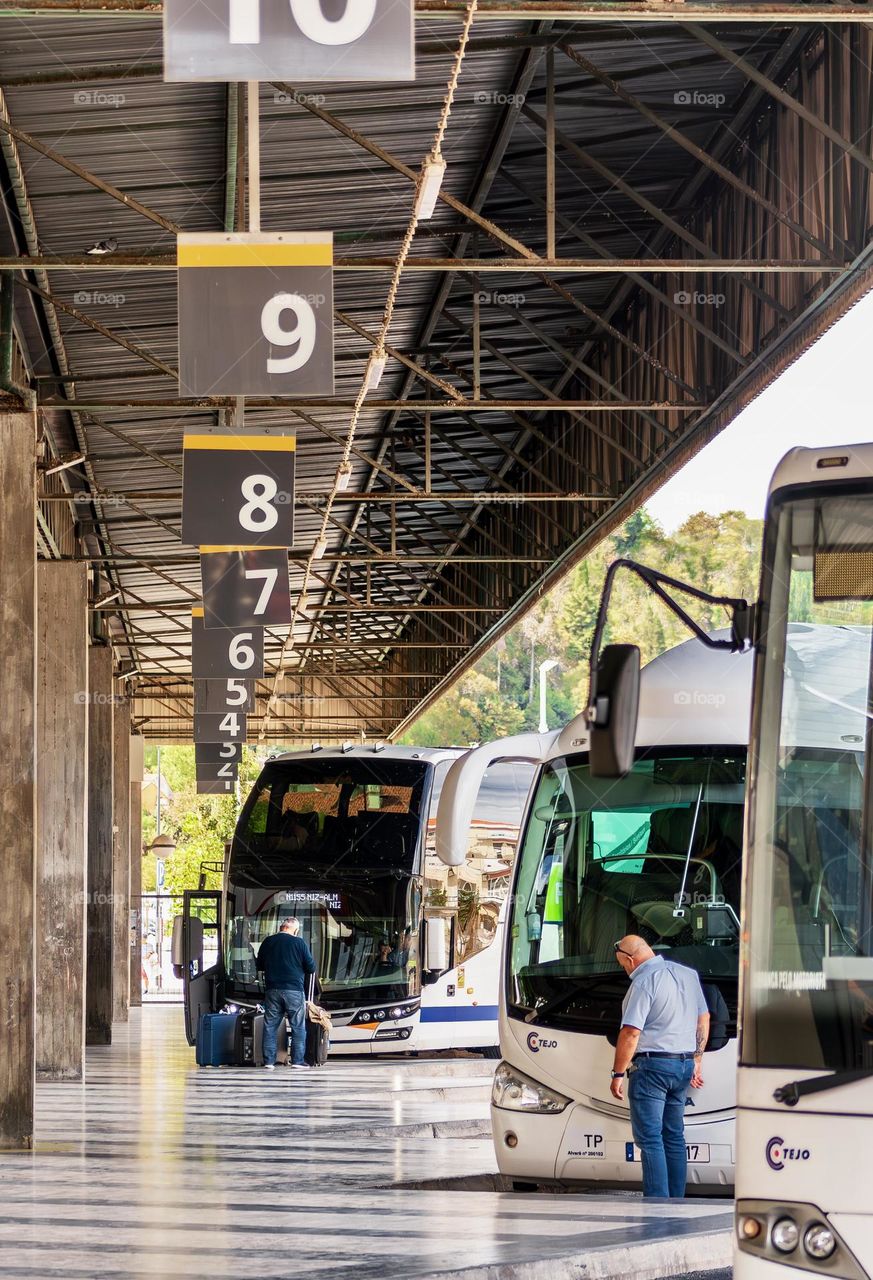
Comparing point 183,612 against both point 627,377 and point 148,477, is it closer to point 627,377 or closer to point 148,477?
point 148,477

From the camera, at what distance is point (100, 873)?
28.4 m

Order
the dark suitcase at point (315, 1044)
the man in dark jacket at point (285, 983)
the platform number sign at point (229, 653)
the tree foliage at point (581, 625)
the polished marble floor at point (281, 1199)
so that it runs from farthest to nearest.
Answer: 1. the tree foliage at point (581, 625)
2. the dark suitcase at point (315, 1044)
3. the man in dark jacket at point (285, 983)
4. the platform number sign at point (229, 653)
5. the polished marble floor at point (281, 1199)

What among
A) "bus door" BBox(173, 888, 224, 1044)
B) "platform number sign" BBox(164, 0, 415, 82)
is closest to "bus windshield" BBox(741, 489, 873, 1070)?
"platform number sign" BBox(164, 0, 415, 82)

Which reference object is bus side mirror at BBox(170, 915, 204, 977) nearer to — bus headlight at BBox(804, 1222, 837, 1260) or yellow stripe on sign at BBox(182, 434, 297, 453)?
yellow stripe on sign at BBox(182, 434, 297, 453)

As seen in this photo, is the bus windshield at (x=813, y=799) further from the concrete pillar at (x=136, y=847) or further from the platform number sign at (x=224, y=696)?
the concrete pillar at (x=136, y=847)

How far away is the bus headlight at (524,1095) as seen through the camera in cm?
1055

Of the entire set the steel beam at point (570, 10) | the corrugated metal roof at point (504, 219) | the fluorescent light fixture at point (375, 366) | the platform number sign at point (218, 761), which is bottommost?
the platform number sign at point (218, 761)

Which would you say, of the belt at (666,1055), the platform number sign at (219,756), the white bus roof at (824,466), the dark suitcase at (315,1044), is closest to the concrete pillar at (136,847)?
the platform number sign at (219,756)

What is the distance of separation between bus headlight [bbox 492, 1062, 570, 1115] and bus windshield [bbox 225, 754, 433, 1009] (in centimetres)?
1309

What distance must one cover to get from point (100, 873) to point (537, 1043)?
737 inches

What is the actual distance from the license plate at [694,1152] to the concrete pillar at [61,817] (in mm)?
11512

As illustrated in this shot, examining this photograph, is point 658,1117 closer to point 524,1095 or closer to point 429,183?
point 524,1095

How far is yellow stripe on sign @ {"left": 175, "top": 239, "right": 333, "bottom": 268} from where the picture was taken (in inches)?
400

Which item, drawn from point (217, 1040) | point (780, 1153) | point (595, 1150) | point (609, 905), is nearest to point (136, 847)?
point (217, 1040)
